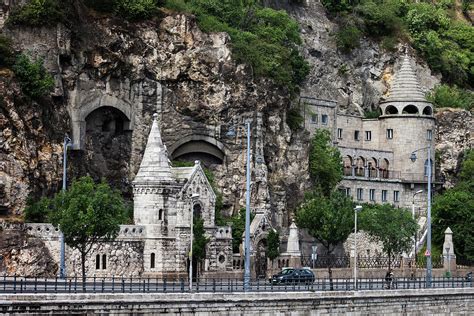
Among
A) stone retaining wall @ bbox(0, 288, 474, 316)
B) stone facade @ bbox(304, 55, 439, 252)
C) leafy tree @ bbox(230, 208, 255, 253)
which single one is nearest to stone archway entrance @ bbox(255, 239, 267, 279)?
leafy tree @ bbox(230, 208, 255, 253)

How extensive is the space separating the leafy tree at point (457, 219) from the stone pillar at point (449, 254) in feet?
10.7

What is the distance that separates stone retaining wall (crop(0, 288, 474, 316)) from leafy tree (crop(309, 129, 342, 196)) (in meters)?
32.1

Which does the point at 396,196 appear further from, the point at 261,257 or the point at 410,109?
the point at 261,257

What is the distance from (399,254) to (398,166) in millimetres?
20645

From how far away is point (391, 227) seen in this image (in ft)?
391

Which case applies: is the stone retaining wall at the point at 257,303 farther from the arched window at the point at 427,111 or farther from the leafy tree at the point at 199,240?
the arched window at the point at 427,111

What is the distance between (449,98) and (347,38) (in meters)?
14.1

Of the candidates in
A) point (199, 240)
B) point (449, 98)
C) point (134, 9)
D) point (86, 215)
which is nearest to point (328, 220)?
point (199, 240)

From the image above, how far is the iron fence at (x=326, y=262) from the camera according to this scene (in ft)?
390

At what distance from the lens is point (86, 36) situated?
11031 centimetres

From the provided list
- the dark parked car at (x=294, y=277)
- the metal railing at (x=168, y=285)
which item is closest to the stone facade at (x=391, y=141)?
the metal railing at (x=168, y=285)

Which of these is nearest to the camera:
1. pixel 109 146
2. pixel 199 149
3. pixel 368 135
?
pixel 109 146

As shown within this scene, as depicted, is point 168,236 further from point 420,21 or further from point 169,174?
point 420,21

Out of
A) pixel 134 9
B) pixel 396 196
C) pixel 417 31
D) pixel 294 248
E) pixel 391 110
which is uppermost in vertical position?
pixel 417 31
